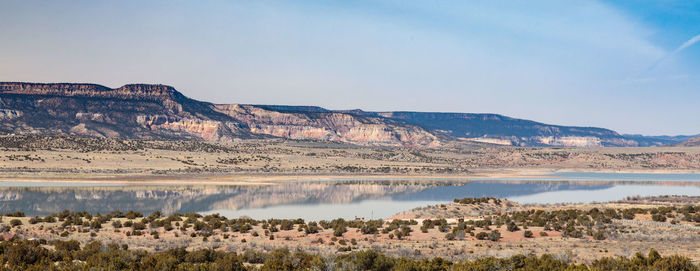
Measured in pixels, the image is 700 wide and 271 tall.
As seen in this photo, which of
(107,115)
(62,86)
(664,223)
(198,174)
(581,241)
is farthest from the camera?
(62,86)

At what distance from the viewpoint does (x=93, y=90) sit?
18412 centimetres

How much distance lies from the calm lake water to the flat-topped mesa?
439ft

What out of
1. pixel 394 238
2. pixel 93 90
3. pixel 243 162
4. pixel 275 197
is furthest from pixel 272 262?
pixel 93 90

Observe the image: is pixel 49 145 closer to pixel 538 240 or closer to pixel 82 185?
pixel 82 185

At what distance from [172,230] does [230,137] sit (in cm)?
13623

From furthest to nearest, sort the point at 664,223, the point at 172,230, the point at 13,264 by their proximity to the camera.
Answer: the point at 664,223
the point at 172,230
the point at 13,264

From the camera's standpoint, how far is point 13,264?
13.5 metres

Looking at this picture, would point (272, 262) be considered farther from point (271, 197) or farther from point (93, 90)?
point (93, 90)

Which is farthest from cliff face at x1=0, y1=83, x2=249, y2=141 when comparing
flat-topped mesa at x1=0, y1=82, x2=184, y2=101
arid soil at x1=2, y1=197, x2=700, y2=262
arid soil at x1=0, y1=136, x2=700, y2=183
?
arid soil at x1=2, y1=197, x2=700, y2=262

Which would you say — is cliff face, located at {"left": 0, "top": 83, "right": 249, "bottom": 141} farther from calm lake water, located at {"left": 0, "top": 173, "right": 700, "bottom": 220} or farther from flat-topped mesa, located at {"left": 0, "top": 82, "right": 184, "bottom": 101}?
calm lake water, located at {"left": 0, "top": 173, "right": 700, "bottom": 220}

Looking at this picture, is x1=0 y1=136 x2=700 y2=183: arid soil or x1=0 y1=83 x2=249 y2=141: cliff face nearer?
x1=0 y1=136 x2=700 y2=183: arid soil

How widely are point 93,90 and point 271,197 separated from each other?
520 feet

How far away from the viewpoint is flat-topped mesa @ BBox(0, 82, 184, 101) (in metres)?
172

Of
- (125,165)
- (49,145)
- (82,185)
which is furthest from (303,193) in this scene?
(49,145)
